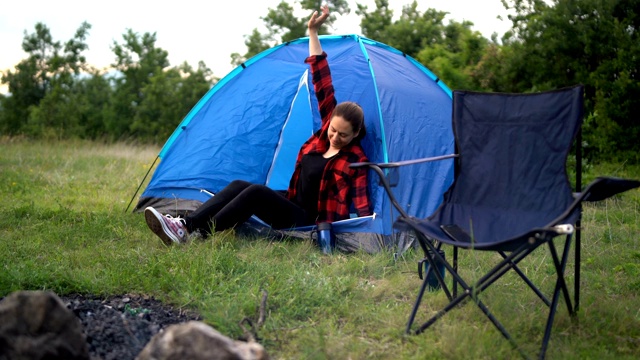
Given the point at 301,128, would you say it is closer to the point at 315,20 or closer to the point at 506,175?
the point at 315,20

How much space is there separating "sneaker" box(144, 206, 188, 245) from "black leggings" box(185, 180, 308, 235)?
86 mm

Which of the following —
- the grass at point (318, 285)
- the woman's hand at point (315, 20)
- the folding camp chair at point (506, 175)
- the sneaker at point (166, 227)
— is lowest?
the grass at point (318, 285)

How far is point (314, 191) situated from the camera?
4164 millimetres

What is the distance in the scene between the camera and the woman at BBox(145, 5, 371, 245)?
388 cm

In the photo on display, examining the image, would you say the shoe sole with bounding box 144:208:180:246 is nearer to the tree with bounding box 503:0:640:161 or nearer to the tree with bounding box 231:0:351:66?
the tree with bounding box 503:0:640:161

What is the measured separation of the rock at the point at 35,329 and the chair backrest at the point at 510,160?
5.09 ft

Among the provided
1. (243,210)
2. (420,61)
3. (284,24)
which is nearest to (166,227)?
(243,210)

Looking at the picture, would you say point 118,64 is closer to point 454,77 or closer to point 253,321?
point 454,77

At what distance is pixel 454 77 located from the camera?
7.66 metres

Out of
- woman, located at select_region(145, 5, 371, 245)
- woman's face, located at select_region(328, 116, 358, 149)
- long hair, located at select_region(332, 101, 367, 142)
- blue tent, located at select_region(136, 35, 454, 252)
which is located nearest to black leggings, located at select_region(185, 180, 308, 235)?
woman, located at select_region(145, 5, 371, 245)

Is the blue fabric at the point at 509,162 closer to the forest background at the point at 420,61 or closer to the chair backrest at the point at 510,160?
the chair backrest at the point at 510,160

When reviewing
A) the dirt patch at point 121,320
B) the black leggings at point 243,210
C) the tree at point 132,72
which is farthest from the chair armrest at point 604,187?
the tree at point 132,72

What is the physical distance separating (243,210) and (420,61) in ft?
18.9

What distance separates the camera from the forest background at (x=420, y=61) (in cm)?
646
